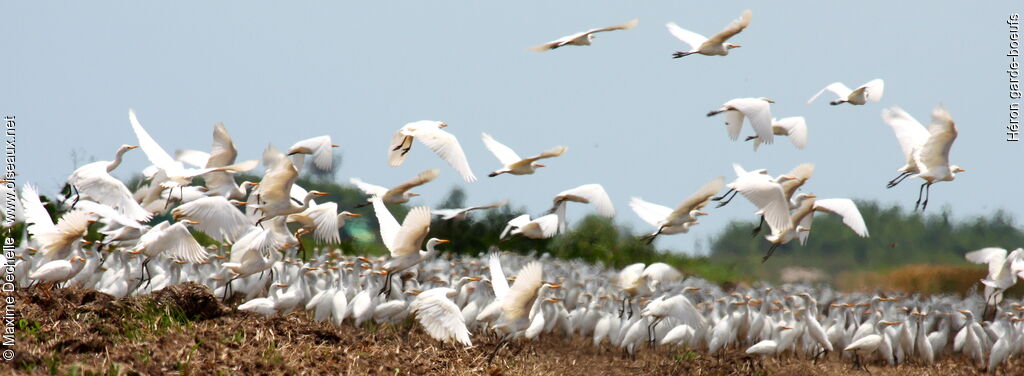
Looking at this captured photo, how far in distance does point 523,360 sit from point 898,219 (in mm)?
9692

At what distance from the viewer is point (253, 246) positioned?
8.30 metres

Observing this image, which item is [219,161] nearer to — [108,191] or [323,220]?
[108,191]

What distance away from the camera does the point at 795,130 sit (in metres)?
9.95

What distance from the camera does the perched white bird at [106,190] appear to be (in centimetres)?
891

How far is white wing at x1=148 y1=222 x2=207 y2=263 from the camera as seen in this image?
862cm

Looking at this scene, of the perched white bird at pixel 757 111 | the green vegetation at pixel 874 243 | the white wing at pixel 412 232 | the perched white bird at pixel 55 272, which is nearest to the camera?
the white wing at pixel 412 232

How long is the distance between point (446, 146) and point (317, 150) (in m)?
1.49

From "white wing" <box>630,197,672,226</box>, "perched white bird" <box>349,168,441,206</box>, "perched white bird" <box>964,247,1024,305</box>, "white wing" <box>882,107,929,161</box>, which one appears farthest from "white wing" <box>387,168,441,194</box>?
"perched white bird" <box>964,247,1024,305</box>

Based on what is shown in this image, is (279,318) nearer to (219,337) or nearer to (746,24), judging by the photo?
(219,337)

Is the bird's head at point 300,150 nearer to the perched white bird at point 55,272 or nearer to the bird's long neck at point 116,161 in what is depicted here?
the bird's long neck at point 116,161

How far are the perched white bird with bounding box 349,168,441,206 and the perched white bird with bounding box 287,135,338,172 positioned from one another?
54cm

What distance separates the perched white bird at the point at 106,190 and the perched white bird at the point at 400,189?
2.01 m

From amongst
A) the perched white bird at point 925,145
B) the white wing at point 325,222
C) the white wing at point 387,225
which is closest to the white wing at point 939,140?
the perched white bird at point 925,145

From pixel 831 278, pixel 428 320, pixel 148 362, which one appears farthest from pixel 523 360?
pixel 831 278
